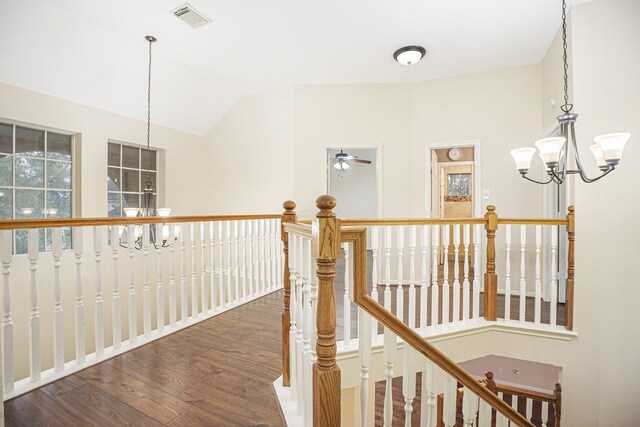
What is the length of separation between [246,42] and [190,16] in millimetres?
654

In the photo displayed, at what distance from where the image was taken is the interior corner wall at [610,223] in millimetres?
2695

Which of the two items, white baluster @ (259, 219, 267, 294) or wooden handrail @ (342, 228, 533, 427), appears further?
white baluster @ (259, 219, 267, 294)

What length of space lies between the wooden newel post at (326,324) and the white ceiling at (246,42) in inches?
102

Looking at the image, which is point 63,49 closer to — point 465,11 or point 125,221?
point 125,221

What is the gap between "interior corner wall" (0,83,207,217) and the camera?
10.7ft

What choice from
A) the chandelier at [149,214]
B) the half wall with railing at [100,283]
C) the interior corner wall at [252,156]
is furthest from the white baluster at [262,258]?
the interior corner wall at [252,156]

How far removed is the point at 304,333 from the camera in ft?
4.47

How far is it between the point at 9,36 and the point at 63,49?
0.39 metres

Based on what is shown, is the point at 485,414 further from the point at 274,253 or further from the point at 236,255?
the point at 274,253

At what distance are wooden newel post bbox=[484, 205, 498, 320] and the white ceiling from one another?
1.94 metres

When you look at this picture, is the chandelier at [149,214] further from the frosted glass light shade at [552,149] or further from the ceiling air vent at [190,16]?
the frosted glass light shade at [552,149]

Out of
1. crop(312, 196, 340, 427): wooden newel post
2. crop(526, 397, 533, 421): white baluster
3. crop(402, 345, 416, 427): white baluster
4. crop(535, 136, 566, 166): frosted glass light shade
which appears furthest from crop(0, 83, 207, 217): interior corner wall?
crop(526, 397, 533, 421): white baluster

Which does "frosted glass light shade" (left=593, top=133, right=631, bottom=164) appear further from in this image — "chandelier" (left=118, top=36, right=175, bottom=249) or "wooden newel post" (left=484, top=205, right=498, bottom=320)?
"chandelier" (left=118, top=36, right=175, bottom=249)

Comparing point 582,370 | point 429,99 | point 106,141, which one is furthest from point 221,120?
point 582,370
